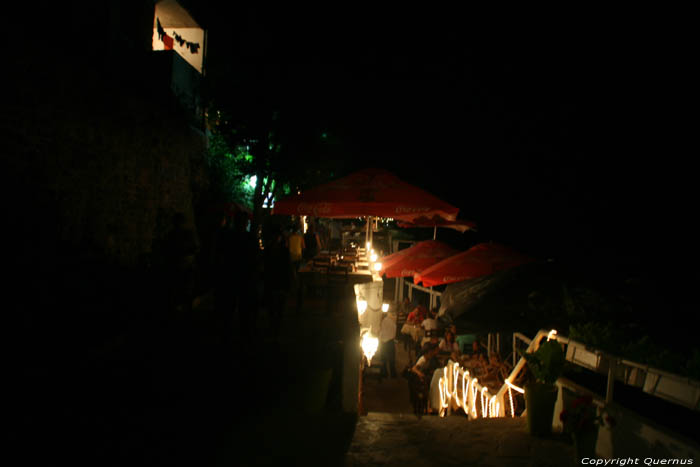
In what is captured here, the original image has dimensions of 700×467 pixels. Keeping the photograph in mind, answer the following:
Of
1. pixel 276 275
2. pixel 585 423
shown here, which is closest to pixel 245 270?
pixel 276 275

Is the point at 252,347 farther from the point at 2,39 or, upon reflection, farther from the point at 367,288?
the point at 2,39

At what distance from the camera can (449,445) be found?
4.28m

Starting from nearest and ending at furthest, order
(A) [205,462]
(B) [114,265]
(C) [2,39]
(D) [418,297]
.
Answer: (A) [205,462], (C) [2,39], (B) [114,265], (D) [418,297]

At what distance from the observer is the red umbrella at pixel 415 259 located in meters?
11.5

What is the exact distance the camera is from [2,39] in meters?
6.16

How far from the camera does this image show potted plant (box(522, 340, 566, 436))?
172 inches

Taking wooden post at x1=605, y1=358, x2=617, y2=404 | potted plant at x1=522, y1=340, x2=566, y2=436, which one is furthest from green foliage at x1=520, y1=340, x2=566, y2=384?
wooden post at x1=605, y1=358, x2=617, y2=404

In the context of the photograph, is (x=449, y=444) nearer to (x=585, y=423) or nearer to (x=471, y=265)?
(x=585, y=423)

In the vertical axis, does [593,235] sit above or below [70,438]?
above

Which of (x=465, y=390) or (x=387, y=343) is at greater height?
(x=387, y=343)

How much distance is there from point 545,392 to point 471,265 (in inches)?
213

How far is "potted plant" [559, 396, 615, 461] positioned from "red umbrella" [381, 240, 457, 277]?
24.6 feet

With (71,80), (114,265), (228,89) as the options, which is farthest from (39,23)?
(228,89)

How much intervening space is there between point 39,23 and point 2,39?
4.82 ft
